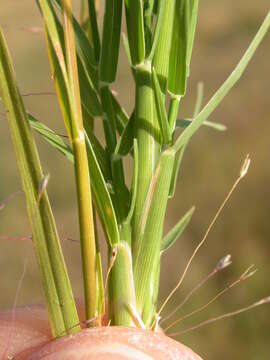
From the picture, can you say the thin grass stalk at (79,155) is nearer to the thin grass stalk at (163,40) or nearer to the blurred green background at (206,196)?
the thin grass stalk at (163,40)

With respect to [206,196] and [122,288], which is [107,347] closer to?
[122,288]

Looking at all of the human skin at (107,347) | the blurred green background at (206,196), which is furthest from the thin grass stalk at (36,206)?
the blurred green background at (206,196)

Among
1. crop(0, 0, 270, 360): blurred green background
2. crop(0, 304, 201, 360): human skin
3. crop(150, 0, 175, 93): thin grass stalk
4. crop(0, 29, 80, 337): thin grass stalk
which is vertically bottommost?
crop(0, 0, 270, 360): blurred green background

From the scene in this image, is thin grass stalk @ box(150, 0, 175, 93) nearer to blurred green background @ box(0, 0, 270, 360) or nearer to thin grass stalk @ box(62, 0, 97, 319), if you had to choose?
thin grass stalk @ box(62, 0, 97, 319)

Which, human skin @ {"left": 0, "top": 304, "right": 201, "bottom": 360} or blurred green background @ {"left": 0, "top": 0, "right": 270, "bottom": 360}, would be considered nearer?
human skin @ {"left": 0, "top": 304, "right": 201, "bottom": 360}

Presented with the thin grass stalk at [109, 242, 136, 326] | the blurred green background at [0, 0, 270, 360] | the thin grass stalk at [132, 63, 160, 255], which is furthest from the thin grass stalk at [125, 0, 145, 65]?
the blurred green background at [0, 0, 270, 360]

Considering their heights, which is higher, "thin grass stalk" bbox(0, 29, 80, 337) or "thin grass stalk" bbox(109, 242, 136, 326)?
"thin grass stalk" bbox(0, 29, 80, 337)

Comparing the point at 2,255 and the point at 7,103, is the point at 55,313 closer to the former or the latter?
the point at 7,103

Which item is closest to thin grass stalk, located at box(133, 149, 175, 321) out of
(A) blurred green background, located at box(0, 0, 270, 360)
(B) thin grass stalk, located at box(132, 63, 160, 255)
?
(B) thin grass stalk, located at box(132, 63, 160, 255)
